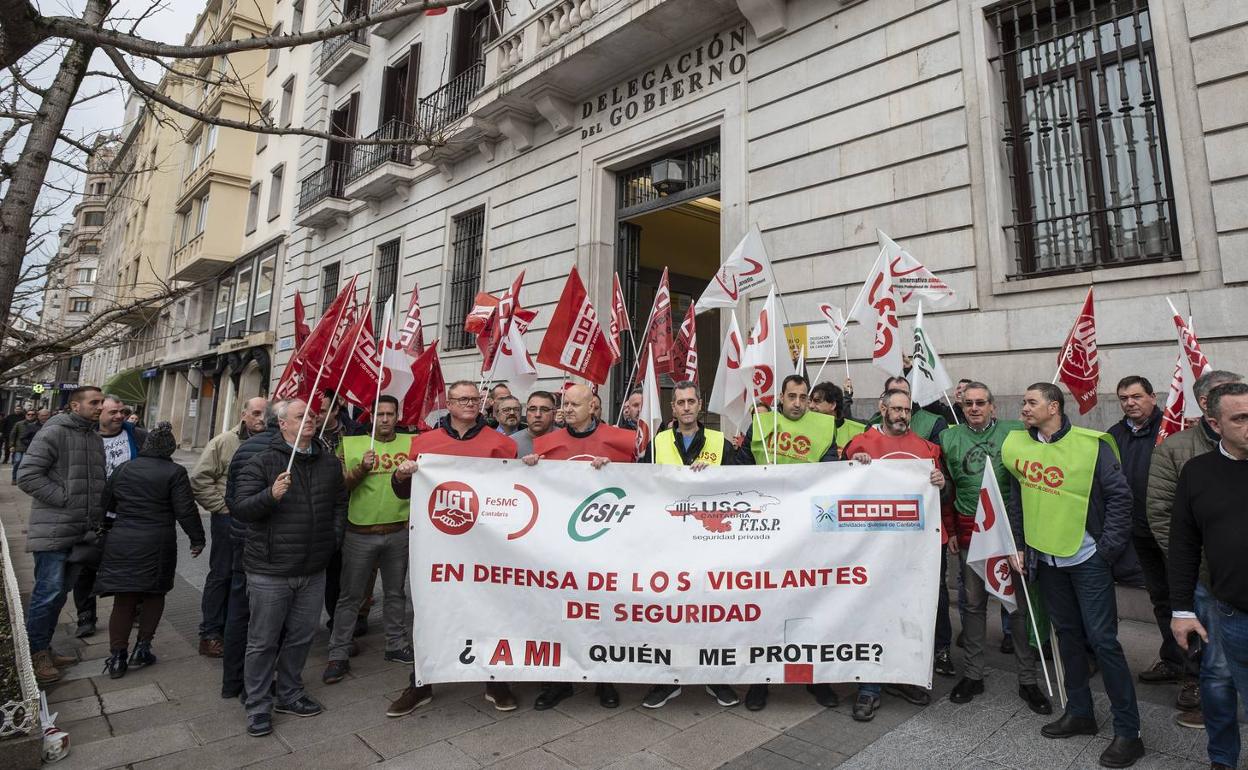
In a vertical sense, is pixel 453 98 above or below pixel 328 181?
above

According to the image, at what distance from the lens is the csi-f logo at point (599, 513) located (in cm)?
399

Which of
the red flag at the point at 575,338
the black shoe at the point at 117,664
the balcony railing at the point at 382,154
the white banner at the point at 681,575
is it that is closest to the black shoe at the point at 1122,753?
the white banner at the point at 681,575

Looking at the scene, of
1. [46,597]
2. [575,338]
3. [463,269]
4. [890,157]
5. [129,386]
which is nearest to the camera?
[46,597]

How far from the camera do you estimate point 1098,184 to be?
6.56 m

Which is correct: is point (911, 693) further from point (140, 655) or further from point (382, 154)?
point (382, 154)

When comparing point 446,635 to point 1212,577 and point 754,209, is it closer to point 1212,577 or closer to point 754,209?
point 1212,577

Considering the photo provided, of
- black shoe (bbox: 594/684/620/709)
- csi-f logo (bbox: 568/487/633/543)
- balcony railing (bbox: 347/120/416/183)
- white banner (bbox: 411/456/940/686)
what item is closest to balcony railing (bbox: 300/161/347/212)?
balcony railing (bbox: 347/120/416/183)

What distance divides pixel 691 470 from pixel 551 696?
161cm

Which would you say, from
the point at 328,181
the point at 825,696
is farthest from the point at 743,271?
the point at 328,181

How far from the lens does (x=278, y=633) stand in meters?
3.83

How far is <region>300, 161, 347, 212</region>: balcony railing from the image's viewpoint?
61.3ft

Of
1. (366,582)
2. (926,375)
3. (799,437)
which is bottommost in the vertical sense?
(366,582)

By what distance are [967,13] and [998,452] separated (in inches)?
221

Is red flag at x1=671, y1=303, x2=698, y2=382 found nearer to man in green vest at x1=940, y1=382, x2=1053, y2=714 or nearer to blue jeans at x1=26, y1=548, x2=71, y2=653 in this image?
man in green vest at x1=940, y1=382, x2=1053, y2=714
